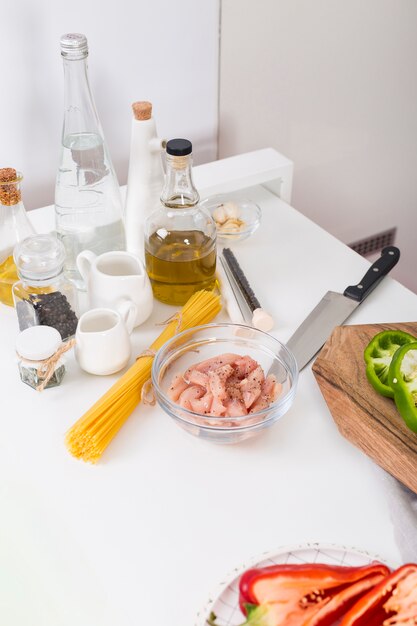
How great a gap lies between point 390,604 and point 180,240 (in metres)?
0.59

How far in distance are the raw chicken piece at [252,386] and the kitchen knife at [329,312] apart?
118 mm

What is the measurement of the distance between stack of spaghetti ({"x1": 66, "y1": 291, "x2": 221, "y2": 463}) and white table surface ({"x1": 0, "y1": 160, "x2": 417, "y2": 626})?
21 millimetres

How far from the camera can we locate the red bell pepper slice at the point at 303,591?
71cm

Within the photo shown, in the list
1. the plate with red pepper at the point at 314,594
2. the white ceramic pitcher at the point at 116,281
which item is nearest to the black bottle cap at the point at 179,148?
the white ceramic pitcher at the point at 116,281

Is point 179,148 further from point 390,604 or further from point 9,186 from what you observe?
point 390,604

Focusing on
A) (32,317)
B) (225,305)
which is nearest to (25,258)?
(32,317)

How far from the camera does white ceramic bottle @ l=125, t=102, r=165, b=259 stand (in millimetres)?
1095

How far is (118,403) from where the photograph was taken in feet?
3.06

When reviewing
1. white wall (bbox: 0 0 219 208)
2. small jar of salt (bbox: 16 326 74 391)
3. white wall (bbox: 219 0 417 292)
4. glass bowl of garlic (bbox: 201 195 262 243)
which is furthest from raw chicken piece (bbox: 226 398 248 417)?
white wall (bbox: 219 0 417 292)

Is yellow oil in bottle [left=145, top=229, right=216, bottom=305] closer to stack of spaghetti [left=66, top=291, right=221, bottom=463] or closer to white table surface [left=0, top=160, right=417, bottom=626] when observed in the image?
stack of spaghetti [left=66, top=291, right=221, bottom=463]

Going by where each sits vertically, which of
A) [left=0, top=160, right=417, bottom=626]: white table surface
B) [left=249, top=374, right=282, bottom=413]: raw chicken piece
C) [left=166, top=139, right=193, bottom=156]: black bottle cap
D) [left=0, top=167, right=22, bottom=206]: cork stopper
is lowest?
[left=0, top=160, right=417, bottom=626]: white table surface

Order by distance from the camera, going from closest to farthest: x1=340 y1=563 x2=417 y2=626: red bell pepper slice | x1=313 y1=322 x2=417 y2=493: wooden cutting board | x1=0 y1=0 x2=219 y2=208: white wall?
1. x1=340 y1=563 x2=417 y2=626: red bell pepper slice
2. x1=313 y1=322 x2=417 y2=493: wooden cutting board
3. x1=0 y1=0 x2=219 y2=208: white wall

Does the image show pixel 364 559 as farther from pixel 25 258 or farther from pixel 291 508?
pixel 25 258

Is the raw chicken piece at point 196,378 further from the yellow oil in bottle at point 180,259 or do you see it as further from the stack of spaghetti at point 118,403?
the yellow oil in bottle at point 180,259
